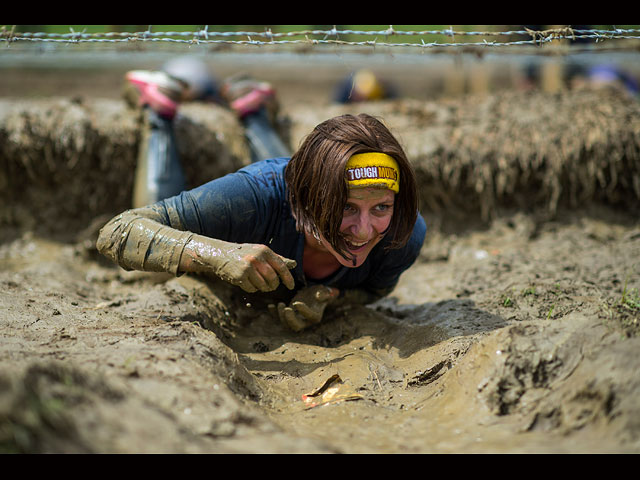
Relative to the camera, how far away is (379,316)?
294 centimetres

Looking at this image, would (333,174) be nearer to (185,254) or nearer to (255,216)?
(255,216)

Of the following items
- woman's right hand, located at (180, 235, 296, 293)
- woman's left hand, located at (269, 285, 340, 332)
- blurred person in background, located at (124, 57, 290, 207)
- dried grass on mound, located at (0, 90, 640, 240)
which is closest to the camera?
woman's right hand, located at (180, 235, 296, 293)

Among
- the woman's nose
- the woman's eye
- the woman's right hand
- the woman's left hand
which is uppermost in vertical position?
the woman's eye

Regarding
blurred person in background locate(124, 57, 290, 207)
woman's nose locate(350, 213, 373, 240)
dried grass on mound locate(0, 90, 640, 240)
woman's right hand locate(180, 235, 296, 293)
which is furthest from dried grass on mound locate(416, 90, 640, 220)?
woman's right hand locate(180, 235, 296, 293)

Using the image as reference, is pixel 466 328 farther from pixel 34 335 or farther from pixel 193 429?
pixel 34 335

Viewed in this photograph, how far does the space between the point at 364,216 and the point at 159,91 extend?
7.38ft

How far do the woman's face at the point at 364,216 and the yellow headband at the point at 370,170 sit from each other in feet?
0.11

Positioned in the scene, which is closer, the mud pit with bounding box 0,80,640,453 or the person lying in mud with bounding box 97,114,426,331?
the mud pit with bounding box 0,80,640,453

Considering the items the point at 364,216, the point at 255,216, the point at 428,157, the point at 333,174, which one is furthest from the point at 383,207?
the point at 428,157

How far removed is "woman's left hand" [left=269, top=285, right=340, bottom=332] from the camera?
2.69m

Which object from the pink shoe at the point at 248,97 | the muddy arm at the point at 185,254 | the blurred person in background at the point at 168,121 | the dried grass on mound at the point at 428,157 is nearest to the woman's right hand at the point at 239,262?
the muddy arm at the point at 185,254

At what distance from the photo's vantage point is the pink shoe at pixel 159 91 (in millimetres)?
3883

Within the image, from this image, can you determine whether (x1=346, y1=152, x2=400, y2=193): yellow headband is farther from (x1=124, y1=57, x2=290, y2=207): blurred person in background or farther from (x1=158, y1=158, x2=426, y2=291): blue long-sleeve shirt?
(x1=124, y1=57, x2=290, y2=207): blurred person in background

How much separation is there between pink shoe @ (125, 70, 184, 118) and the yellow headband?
2.10 metres
